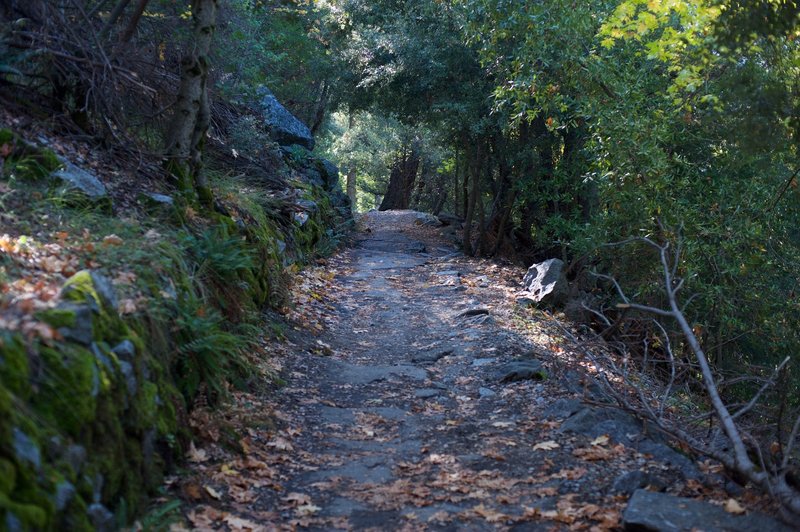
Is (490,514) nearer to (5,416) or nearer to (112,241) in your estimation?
(5,416)

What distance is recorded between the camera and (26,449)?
306cm

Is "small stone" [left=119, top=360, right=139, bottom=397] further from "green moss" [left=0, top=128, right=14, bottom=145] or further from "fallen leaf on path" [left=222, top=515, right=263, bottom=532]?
"green moss" [left=0, top=128, right=14, bottom=145]

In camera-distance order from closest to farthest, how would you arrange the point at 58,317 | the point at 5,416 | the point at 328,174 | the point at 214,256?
the point at 5,416 < the point at 58,317 < the point at 214,256 < the point at 328,174

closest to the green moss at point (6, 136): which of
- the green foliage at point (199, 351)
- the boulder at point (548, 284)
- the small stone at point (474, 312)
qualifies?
the green foliage at point (199, 351)

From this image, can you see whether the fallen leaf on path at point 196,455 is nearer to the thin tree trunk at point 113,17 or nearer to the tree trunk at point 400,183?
the thin tree trunk at point 113,17

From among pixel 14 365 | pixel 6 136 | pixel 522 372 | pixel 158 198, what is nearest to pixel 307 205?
pixel 158 198

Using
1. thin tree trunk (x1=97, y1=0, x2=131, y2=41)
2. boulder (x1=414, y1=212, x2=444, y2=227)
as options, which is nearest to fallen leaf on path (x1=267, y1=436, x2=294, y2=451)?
thin tree trunk (x1=97, y1=0, x2=131, y2=41)

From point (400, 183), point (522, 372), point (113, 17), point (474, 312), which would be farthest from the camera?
point (400, 183)

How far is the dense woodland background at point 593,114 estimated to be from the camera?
24.2 feet

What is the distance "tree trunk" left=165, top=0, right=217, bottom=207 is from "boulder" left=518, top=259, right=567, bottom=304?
613cm

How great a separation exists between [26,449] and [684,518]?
11.6ft

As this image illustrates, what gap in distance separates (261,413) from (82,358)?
259cm

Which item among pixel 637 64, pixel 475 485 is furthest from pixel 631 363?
pixel 475 485

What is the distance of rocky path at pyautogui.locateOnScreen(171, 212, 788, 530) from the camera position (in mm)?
4637
